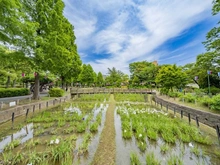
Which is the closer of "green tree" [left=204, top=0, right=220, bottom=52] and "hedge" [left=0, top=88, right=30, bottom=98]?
"green tree" [left=204, top=0, right=220, bottom=52]

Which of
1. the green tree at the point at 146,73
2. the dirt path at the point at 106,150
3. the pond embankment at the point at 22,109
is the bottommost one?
the dirt path at the point at 106,150

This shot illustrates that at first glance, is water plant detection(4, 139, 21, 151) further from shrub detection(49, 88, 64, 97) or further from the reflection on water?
shrub detection(49, 88, 64, 97)

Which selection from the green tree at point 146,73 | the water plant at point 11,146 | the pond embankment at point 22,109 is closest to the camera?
the water plant at point 11,146

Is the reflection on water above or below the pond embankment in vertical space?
below

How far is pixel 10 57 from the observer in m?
7.81

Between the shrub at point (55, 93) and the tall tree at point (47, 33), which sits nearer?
the tall tree at point (47, 33)

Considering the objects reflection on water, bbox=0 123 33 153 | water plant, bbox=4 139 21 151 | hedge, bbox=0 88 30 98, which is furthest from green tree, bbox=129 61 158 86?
water plant, bbox=4 139 21 151

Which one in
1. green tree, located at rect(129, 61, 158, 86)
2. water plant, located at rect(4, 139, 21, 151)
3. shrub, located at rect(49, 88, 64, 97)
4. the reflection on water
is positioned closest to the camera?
water plant, located at rect(4, 139, 21, 151)

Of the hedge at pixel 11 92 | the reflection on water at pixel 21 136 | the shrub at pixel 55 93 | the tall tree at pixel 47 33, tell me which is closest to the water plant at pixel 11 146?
the reflection on water at pixel 21 136

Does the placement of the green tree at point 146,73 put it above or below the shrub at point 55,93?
above

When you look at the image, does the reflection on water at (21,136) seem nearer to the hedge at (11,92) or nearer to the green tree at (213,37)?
the hedge at (11,92)

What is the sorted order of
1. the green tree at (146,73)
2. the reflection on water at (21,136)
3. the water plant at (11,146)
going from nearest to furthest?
the water plant at (11,146) → the reflection on water at (21,136) → the green tree at (146,73)

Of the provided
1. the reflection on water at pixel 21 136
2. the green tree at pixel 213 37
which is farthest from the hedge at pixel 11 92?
the green tree at pixel 213 37

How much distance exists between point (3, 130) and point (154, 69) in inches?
1356
